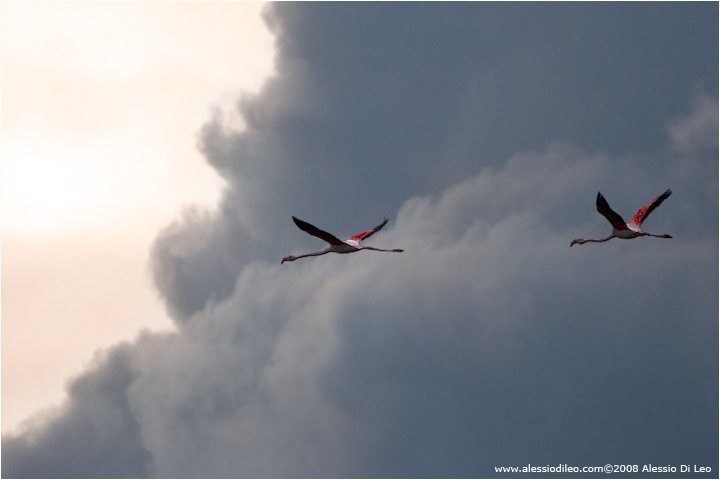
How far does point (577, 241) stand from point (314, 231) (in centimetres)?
2802

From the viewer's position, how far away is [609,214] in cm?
8769

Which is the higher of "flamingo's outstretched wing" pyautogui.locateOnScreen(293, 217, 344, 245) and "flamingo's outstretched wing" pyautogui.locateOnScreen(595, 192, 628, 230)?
"flamingo's outstretched wing" pyautogui.locateOnScreen(595, 192, 628, 230)

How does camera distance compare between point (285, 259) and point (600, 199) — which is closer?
point (600, 199)

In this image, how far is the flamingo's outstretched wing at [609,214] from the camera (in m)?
83.4

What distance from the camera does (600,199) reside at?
273 feet

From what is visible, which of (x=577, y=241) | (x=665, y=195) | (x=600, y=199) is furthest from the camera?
(x=577, y=241)

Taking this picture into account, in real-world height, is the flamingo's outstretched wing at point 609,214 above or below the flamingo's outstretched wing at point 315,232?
above

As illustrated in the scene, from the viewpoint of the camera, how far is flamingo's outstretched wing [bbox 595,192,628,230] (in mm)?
83394

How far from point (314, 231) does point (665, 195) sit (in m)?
33.1

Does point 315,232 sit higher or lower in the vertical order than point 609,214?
lower

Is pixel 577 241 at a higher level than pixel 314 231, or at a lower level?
higher

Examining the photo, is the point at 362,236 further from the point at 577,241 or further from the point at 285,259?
the point at 577,241

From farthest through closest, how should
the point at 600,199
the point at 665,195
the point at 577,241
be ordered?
the point at 577,241 → the point at 665,195 → the point at 600,199

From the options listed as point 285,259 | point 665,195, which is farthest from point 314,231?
point 665,195
